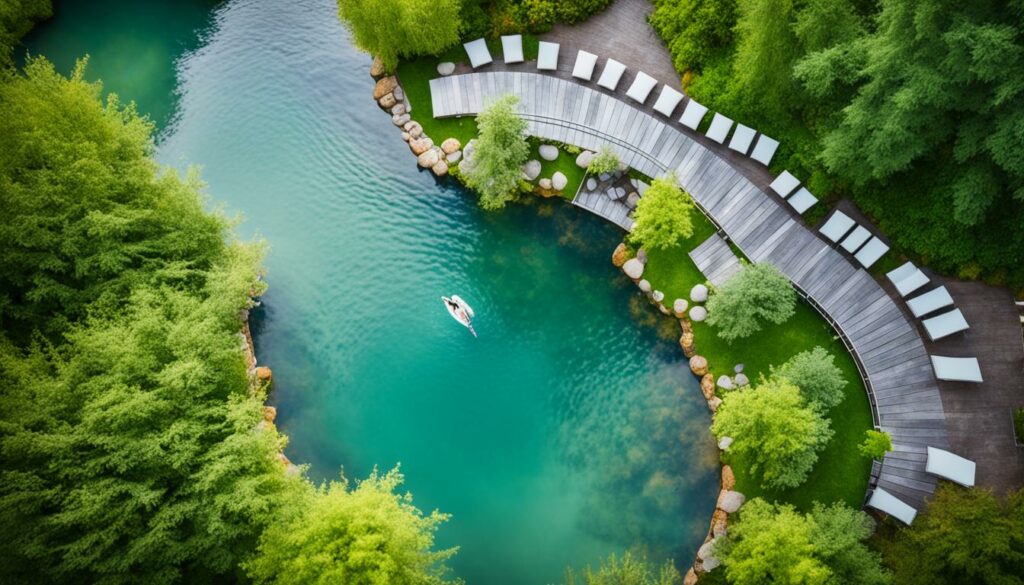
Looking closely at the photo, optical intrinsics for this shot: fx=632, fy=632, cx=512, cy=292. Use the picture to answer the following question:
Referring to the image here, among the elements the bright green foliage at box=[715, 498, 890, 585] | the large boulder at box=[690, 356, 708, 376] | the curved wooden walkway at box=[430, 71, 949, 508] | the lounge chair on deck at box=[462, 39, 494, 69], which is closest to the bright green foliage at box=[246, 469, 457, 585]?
the bright green foliage at box=[715, 498, 890, 585]

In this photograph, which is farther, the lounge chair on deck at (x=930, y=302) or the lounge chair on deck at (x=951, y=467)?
the lounge chair on deck at (x=930, y=302)

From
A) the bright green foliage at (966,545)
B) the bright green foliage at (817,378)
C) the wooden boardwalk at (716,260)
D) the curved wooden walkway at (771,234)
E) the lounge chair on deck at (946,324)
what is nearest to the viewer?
the bright green foliage at (966,545)

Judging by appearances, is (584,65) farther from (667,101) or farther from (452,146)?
(452,146)

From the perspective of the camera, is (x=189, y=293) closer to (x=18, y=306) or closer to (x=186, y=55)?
(x=18, y=306)

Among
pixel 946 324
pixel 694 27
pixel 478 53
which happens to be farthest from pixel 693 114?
pixel 946 324

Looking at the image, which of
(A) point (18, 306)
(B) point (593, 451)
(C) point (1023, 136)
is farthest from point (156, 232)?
(C) point (1023, 136)

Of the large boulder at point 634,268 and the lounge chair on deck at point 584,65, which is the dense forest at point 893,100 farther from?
the large boulder at point 634,268

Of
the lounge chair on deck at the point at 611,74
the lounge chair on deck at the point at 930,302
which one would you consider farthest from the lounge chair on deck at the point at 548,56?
the lounge chair on deck at the point at 930,302

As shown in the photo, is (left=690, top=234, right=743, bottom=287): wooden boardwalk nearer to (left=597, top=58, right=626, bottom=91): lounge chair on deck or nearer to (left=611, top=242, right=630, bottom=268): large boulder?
(left=611, top=242, right=630, bottom=268): large boulder
